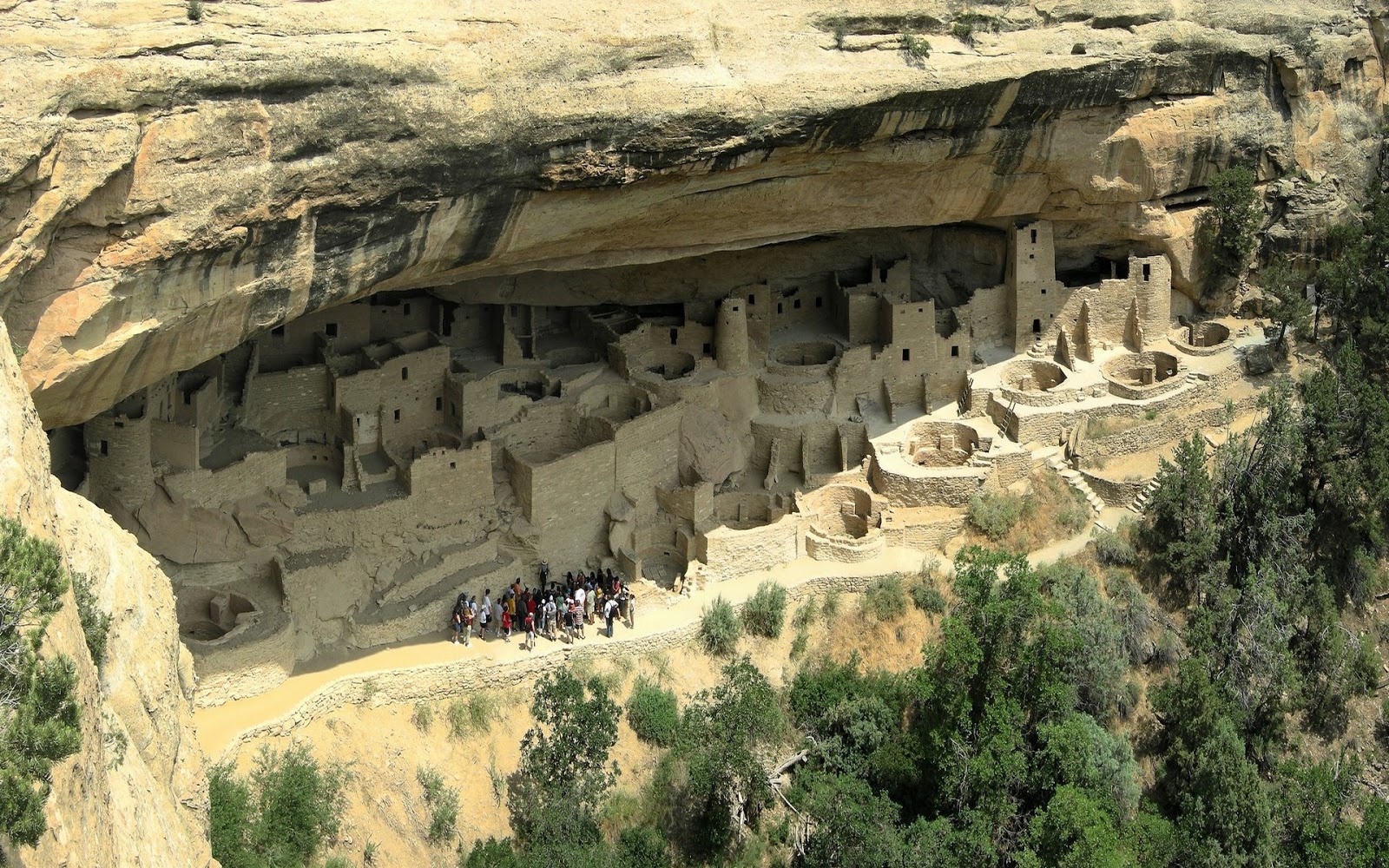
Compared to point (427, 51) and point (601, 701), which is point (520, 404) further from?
point (427, 51)

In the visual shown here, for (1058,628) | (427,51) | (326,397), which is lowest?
(1058,628)

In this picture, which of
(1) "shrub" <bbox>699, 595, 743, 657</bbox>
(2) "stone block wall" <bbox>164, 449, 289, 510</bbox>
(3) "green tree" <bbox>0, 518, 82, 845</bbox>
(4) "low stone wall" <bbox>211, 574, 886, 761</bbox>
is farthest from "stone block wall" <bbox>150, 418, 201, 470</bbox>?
(3) "green tree" <bbox>0, 518, 82, 845</bbox>

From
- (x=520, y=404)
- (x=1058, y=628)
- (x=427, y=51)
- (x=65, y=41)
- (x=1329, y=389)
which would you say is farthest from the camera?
(x=1329, y=389)

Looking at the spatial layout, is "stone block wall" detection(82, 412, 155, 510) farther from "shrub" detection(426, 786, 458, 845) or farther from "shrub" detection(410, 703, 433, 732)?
"shrub" detection(426, 786, 458, 845)

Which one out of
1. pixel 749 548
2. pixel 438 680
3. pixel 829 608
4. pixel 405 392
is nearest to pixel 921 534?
pixel 829 608

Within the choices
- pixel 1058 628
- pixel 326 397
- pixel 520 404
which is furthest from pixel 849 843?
pixel 326 397

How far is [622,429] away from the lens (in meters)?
24.6

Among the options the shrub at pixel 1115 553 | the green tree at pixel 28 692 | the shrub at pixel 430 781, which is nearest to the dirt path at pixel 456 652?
the shrub at pixel 430 781

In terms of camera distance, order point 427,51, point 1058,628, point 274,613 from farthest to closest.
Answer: point 1058,628 < point 274,613 < point 427,51

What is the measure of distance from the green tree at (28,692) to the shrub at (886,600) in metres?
16.5

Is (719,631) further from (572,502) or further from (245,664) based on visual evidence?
(245,664)

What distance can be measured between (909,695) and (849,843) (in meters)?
2.83

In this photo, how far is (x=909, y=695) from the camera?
77.9ft

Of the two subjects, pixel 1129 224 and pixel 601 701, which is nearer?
pixel 601 701
